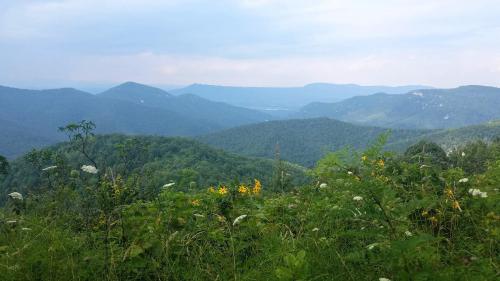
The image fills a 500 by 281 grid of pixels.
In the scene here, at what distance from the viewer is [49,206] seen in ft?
15.1

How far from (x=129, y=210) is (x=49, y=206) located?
1.22 metres

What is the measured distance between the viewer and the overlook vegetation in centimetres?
280

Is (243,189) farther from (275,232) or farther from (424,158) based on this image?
(424,158)

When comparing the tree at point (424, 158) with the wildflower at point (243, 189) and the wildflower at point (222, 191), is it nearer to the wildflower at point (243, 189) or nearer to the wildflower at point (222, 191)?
A: the wildflower at point (243, 189)

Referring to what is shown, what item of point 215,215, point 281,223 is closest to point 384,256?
point 281,223

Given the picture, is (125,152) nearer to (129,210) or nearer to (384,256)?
(129,210)

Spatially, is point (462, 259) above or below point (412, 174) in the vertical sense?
below

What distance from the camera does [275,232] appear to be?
12.6 feet

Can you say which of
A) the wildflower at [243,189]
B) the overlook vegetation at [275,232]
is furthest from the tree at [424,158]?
the wildflower at [243,189]

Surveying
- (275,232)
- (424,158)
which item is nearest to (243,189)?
(275,232)

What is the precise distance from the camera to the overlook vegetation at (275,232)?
110 inches

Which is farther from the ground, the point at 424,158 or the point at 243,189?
the point at 424,158

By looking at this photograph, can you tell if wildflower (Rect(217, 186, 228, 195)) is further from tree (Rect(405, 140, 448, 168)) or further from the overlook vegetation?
tree (Rect(405, 140, 448, 168))

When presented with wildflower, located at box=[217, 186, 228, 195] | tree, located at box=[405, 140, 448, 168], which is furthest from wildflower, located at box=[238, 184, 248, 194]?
tree, located at box=[405, 140, 448, 168]
